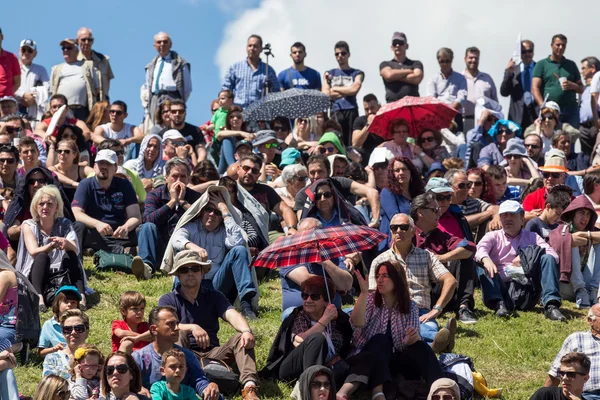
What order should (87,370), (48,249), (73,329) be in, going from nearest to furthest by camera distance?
(87,370)
(73,329)
(48,249)

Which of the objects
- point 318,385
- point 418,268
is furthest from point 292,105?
point 318,385

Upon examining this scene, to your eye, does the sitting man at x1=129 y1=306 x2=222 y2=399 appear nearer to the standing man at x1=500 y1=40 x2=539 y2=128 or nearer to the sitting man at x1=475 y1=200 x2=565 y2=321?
the sitting man at x1=475 y1=200 x2=565 y2=321

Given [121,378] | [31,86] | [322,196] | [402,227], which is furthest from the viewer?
[31,86]

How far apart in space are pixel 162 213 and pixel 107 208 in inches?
32.7

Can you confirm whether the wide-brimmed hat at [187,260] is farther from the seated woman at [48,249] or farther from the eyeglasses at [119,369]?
the seated woman at [48,249]

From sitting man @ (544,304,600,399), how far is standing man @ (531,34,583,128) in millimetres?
10433

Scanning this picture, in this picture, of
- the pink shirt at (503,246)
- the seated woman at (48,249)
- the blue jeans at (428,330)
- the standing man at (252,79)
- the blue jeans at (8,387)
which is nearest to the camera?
the blue jeans at (8,387)

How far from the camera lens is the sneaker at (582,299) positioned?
1434cm

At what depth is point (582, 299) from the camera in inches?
565

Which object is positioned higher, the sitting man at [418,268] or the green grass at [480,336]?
the sitting man at [418,268]

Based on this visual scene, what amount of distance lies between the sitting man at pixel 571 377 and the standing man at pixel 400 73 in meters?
11.0

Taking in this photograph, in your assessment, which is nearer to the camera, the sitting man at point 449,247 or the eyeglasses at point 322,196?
the sitting man at point 449,247

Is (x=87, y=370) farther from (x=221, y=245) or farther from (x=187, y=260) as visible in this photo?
(x=221, y=245)

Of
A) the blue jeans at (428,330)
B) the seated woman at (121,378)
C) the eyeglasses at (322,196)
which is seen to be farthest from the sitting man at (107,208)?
the seated woman at (121,378)
